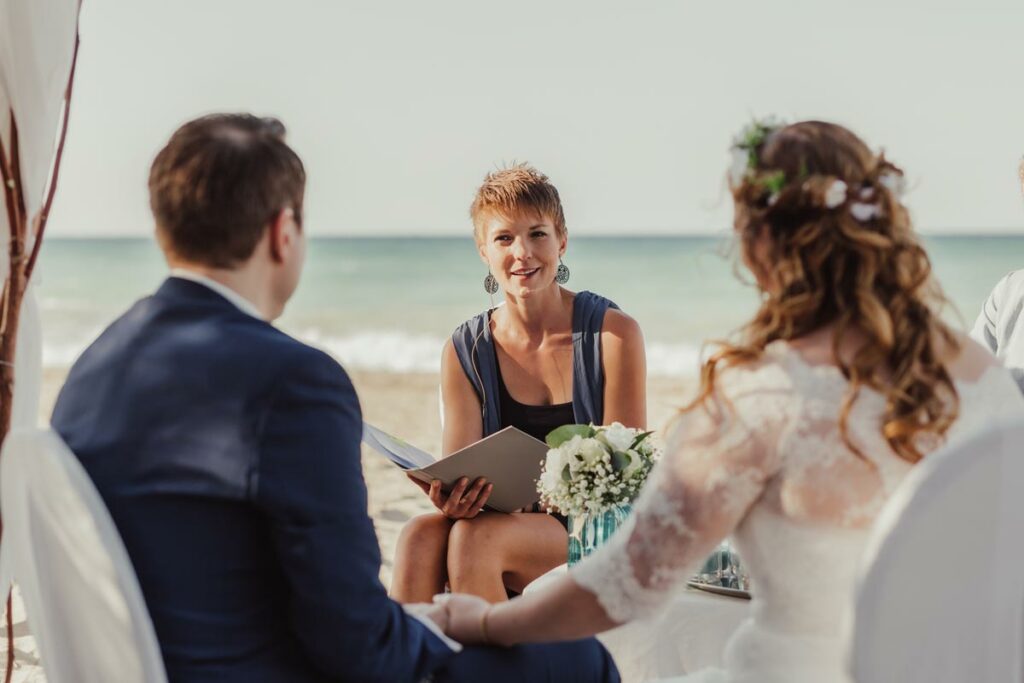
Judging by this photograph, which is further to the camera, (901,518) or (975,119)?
(975,119)

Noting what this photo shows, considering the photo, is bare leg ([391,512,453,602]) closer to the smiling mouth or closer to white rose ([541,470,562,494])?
white rose ([541,470,562,494])

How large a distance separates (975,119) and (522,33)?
9.50m

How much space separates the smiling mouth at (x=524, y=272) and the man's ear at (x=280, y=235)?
6.05ft

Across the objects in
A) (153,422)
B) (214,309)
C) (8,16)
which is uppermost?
(8,16)

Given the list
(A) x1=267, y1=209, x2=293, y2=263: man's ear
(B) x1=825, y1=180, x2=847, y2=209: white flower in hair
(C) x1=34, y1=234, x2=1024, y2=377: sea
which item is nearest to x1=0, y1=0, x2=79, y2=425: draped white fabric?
(A) x1=267, y1=209, x2=293, y2=263: man's ear

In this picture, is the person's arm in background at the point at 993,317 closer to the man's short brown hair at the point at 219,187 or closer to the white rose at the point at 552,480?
the white rose at the point at 552,480

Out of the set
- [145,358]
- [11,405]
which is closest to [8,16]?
[11,405]

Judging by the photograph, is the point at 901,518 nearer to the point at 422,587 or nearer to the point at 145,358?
the point at 145,358

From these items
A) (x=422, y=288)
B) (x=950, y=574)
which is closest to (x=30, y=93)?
(x=950, y=574)

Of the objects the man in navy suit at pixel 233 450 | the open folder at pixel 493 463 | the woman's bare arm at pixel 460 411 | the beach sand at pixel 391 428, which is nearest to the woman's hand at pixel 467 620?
the man in navy suit at pixel 233 450

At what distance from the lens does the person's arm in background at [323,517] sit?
1658mm

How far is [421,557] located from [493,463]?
40cm

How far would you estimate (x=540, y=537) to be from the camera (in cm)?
318

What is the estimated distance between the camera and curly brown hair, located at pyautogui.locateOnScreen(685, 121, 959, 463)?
1653 mm
